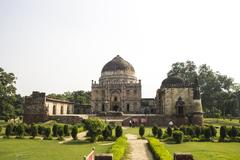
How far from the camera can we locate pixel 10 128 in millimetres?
21625

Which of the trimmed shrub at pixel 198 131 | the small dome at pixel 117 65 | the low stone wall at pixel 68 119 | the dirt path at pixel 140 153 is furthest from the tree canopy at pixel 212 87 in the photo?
the dirt path at pixel 140 153

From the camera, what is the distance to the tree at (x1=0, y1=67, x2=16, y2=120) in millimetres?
35750

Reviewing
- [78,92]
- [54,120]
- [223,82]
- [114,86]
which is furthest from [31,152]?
[78,92]

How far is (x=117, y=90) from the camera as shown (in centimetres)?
4800

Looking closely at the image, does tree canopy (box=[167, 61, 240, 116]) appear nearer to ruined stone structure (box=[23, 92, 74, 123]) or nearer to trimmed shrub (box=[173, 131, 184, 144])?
ruined stone structure (box=[23, 92, 74, 123])

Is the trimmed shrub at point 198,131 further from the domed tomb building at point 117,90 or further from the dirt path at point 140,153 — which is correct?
the domed tomb building at point 117,90

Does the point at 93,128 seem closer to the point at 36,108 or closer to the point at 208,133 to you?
the point at 208,133

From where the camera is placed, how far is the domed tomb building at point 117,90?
4741 cm

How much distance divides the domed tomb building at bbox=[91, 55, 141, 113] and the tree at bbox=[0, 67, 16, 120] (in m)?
15.5

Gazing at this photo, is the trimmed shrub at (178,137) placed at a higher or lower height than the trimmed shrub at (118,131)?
lower

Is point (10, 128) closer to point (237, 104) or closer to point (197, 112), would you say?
point (197, 112)

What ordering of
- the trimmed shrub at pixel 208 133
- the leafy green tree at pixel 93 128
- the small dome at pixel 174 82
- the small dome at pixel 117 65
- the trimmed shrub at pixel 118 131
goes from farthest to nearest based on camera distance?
the small dome at pixel 117 65, the small dome at pixel 174 82, the trimmed shrub at pixel 208 133, the trimmed shrub at pixel 118 131, the leafy green tree at pixel 93 128

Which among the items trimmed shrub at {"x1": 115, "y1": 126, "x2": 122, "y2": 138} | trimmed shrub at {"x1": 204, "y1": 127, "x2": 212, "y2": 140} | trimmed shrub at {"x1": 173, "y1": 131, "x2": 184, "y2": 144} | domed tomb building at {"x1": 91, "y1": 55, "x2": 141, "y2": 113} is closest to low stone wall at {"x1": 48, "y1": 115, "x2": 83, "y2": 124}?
domed tomb building at {"x1": 91, "y1": 55, "x2": 141, "y2": 113}

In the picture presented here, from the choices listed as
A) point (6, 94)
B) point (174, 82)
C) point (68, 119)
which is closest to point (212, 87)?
point (174, 82)
